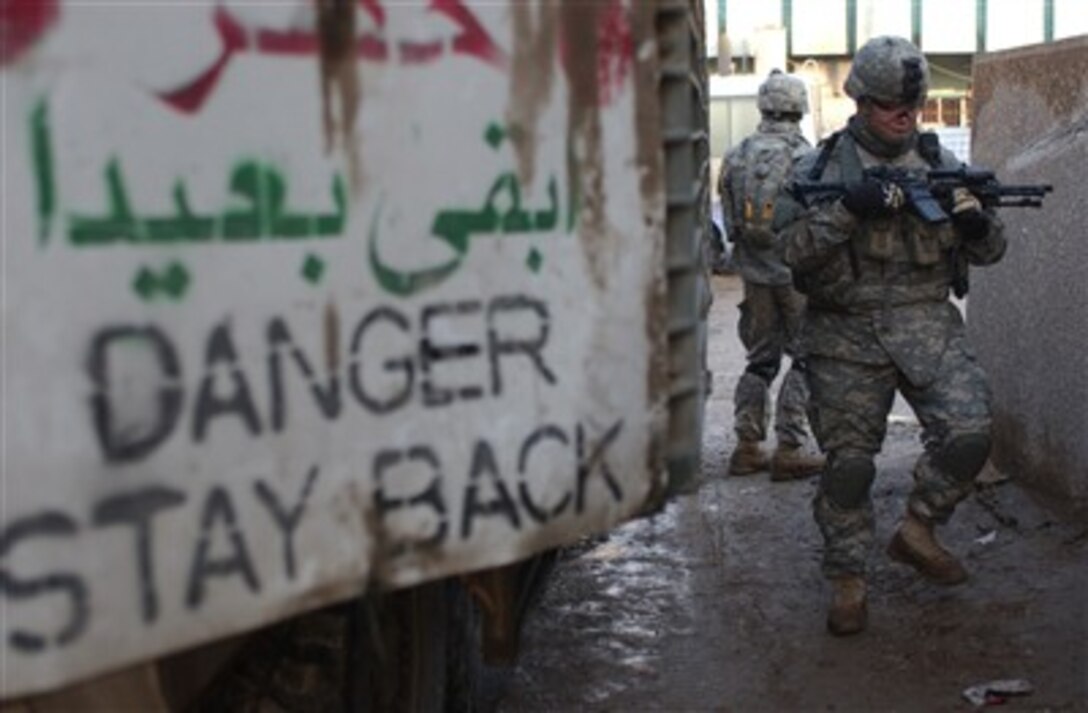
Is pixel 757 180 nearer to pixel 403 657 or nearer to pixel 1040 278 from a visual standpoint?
pixel 1040 278

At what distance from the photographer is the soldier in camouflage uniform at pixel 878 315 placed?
4551 millimetres

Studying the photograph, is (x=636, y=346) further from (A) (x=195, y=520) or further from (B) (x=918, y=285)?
(B) (x=918, y=285)

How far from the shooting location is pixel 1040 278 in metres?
5.75

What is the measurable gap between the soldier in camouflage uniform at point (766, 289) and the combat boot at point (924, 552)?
1.71 metres

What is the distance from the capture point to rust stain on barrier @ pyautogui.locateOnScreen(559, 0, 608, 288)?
2453 millimetres

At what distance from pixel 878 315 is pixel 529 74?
2.48 meters

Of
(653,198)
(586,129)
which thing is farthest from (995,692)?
(586,129)

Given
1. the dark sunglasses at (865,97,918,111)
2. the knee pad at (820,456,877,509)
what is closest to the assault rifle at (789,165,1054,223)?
the dark sunglasses at (865,97,918,111)

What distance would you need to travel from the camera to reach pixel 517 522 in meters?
2.44

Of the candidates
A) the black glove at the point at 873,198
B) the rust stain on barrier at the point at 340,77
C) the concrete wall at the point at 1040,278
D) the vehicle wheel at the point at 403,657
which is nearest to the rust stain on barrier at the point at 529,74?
the rust stain on barrier at the point at 340,77

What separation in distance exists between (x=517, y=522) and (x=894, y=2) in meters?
22.7

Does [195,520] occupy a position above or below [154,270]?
below

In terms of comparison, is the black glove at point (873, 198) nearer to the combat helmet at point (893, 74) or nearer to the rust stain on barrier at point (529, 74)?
the combat helmet at point (893, 74)

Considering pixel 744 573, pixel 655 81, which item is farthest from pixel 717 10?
pixel 655 81
